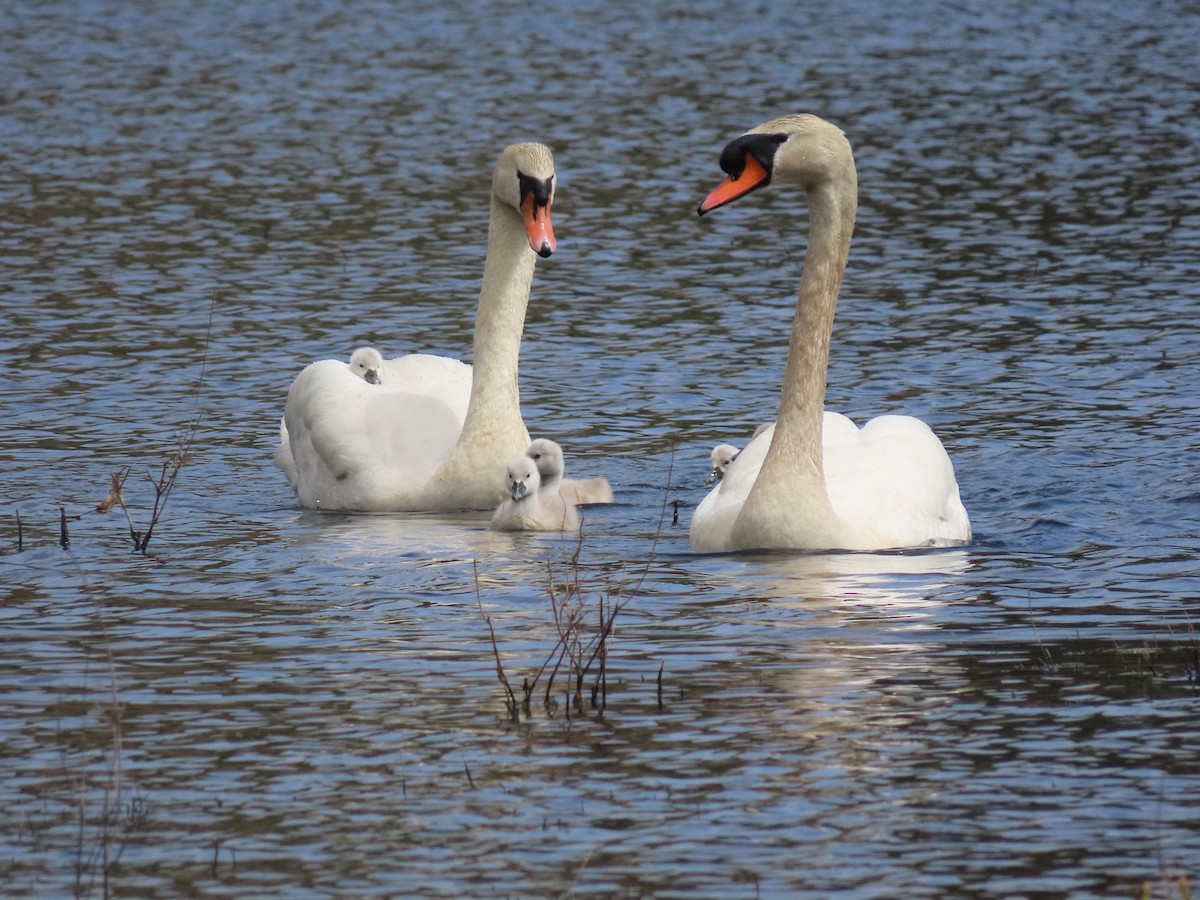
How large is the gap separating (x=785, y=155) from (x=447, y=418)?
3285 mm

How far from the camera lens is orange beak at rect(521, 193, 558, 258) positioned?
39.8 feet

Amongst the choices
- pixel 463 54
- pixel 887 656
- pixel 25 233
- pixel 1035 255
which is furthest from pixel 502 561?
pixel 463 54

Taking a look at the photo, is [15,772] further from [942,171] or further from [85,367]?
[942,171]

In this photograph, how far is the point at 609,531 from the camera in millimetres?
11781

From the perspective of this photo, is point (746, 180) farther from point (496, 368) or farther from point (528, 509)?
point (496, 368)

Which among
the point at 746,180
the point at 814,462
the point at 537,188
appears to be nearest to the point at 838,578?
the point at 814,462

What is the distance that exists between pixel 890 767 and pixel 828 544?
3.25 meters

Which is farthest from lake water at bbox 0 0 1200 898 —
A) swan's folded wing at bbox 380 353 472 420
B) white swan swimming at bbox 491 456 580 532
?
swan's folded wing at bbox 380 353 472 420

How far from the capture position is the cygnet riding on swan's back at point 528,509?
38.7 ft

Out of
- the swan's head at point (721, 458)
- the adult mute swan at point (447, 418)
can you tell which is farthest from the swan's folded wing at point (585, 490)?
the swan's head at point (721, 458)

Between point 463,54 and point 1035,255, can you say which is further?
point 463,54

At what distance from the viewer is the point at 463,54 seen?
1351 inches

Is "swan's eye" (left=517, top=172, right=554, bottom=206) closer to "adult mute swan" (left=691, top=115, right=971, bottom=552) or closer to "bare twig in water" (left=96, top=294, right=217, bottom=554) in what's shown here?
"adult mute swan" (left=691, top=115, right=971, bottom=552)

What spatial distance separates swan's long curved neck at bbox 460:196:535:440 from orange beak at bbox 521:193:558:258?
25 cm
